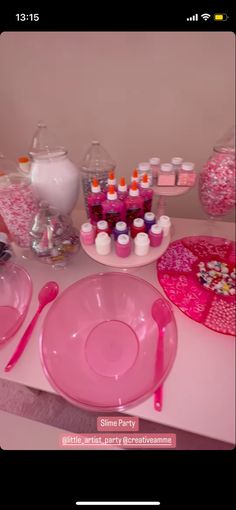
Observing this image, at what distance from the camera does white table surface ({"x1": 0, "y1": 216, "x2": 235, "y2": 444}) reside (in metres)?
0.42

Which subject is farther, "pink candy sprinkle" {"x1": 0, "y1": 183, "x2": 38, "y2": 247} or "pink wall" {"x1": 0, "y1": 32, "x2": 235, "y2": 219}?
"pink candy sprinkle" {"x1": 0, "y1": 183, "x2": 38, "y2": 247}

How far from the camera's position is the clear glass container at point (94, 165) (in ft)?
2.42

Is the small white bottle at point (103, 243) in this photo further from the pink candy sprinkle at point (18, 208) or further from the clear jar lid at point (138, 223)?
the pink candy sprinkle at point (18, 208)

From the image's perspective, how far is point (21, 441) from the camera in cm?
62

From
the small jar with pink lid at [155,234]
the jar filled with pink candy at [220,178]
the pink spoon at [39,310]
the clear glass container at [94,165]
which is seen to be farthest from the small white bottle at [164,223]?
the pink spoon at [39,310]

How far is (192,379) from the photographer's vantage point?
473 millimetres

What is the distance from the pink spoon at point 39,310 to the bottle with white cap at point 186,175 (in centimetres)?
47

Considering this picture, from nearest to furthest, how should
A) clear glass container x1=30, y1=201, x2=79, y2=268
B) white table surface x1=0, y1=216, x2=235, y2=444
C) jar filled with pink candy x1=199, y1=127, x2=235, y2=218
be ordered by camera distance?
white table surface x1=0, y1=216, x2=235, y2=444
jar filled with pink candy x1=199, y1=127, x2=235, y2=218
clear glass container x1=30, y1=201, x2=79, y2=268

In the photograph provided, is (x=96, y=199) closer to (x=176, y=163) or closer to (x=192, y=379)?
(x=176, y=163)

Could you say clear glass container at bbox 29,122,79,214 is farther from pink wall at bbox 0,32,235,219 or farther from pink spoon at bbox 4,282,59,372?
pink spoon at bbox 4,282,59,372

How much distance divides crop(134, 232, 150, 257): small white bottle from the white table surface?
0.43ft
